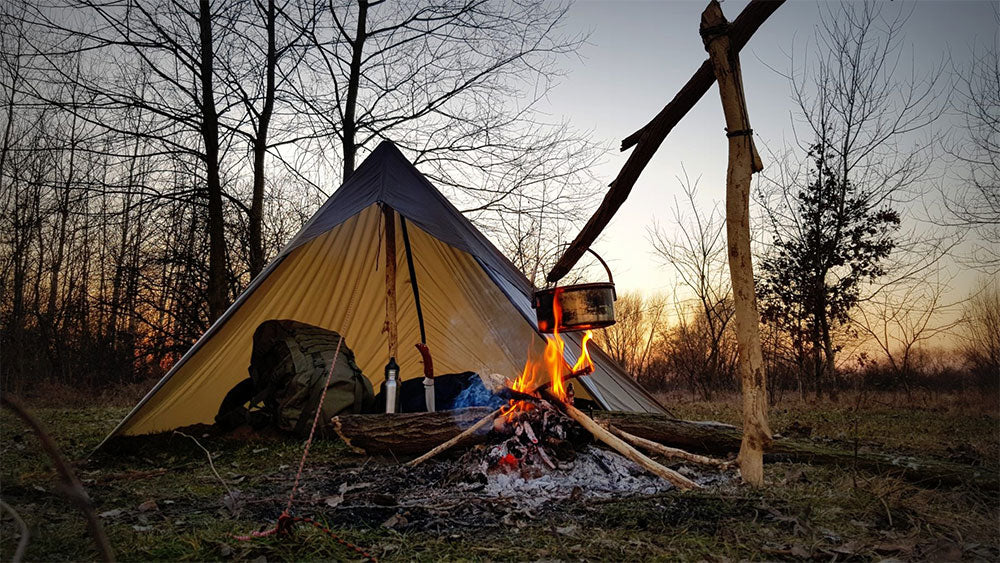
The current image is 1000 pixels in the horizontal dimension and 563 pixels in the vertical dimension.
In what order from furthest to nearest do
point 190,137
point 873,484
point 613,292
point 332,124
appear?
point 332,124 < point 190,137 < point 613,292 < point 873,484

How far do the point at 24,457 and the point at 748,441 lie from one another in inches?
169

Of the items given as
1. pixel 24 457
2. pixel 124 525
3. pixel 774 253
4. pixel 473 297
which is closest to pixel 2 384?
pixel 24 457

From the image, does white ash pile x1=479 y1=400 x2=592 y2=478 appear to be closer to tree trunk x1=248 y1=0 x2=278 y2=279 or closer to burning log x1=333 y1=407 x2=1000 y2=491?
burning log x1=333 y1=407 x2=1000 y2=491

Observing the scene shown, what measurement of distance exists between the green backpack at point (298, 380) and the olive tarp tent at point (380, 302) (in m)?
0.32

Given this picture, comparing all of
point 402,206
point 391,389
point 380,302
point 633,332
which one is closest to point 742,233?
point 402,206

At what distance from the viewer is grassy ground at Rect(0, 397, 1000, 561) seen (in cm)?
199

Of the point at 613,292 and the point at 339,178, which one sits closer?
the point at 613,292

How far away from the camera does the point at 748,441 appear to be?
2768 millimetres

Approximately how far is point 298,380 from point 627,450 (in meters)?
2.53

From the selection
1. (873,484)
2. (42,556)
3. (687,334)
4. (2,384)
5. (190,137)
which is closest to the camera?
(42,556)

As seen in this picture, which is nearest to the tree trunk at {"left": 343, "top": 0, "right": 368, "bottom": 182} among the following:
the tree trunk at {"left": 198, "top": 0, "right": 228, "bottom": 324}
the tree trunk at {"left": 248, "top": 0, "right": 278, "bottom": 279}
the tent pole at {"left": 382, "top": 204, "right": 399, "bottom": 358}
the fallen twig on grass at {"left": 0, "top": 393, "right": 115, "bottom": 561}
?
the tree trunk at {"left": 248, "top": 0, "right": 278, "bottom": 279}

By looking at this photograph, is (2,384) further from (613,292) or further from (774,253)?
(774,253)

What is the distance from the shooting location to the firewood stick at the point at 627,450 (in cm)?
287

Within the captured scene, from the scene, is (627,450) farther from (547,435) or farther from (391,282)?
(391,282)
